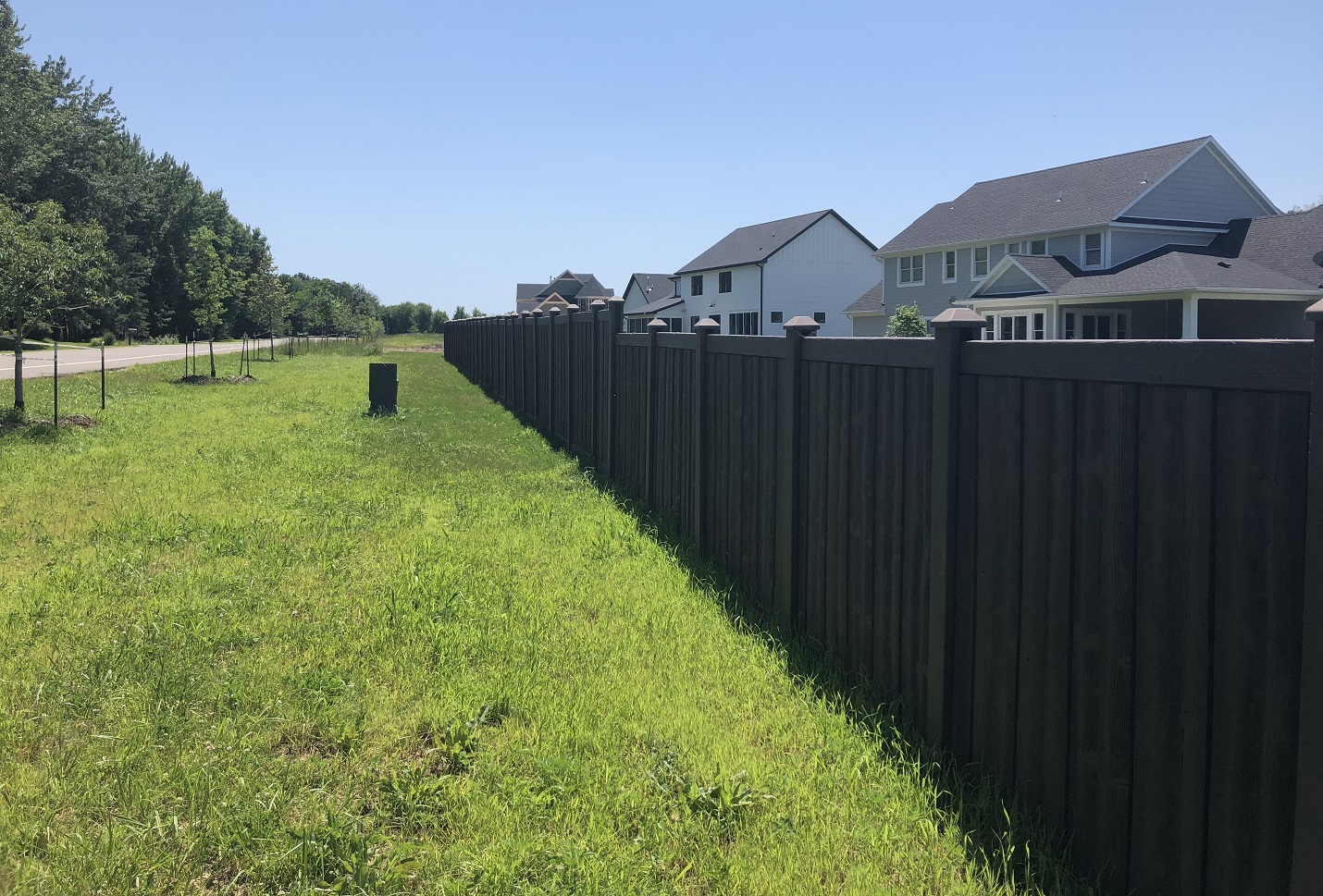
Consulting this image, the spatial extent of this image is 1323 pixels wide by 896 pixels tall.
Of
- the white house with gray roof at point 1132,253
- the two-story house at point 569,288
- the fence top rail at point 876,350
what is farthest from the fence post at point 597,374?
the two-story house at point 569,288

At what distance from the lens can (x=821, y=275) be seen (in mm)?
51562

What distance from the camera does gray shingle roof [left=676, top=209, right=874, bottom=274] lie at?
50688mm

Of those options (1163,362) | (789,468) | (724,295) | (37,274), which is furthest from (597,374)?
(724,295)

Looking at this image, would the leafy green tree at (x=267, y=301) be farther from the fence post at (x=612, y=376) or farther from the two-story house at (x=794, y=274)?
the fence post at (x=612, y=376)

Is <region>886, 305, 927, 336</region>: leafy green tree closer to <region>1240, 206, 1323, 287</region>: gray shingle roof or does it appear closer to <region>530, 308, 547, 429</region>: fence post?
<region>1240, 206, 1323, 287</region>: gray shingle roof

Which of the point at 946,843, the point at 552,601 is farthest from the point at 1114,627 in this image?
the point at 552,601

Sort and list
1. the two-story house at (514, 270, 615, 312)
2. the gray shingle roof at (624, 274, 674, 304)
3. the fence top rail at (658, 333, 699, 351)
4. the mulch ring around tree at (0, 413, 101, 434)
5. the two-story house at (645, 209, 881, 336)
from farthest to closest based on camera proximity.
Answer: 1. the two-story house at (514, 270, 615, 312)
2. the gray shingle roof at (624, 274, 674, 304)
3. the two-story house at (645, 209, 881, 336)
4. the mulch ring around tree at (0, 413, 101, 434)
5. the fence top rail at (658, 333, 699, 351)

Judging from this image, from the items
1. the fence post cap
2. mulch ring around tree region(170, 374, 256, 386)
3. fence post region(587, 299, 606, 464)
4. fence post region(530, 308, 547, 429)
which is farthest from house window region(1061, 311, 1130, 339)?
the fence post cap

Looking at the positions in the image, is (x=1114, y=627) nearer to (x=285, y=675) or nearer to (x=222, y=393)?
(x=285, y=675)

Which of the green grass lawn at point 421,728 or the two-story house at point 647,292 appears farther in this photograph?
the two-story house at point 647,292

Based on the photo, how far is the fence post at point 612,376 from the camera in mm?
9977

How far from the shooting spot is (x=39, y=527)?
7418 mm

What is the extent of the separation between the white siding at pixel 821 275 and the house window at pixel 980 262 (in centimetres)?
1397

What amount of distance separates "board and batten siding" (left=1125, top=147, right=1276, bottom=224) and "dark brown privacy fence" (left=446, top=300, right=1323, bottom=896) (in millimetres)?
29843
